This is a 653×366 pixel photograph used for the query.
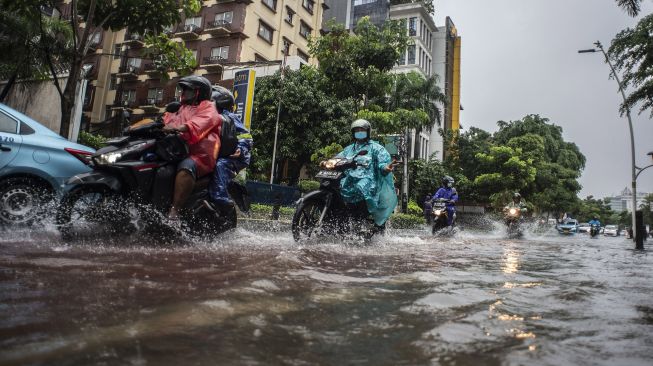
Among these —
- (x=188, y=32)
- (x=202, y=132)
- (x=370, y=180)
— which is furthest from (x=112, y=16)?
(x=188, y=32)

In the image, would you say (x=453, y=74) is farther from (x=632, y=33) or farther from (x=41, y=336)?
(x=41, y=336)

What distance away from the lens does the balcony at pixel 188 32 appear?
31.0m

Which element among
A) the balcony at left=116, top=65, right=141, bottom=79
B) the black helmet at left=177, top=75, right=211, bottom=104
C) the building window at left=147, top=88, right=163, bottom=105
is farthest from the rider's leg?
the balcony at left=116, top=65, right=141, bottom=79

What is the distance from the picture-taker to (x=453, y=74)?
51.8 metres

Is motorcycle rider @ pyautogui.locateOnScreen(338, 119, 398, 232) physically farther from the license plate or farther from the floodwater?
the floodwater

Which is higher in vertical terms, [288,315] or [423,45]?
[423,45]

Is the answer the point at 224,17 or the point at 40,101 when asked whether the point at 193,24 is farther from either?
the point at 40,101

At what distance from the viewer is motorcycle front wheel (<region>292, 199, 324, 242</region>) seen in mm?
5072

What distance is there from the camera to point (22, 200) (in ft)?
13.5

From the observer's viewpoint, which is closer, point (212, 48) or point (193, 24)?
point (212, 48)

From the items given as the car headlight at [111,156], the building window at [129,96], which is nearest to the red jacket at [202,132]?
the car headlight at [111,156]

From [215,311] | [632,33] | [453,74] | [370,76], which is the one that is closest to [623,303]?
[215,311]

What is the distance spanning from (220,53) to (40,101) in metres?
18.1

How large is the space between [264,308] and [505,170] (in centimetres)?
3837
